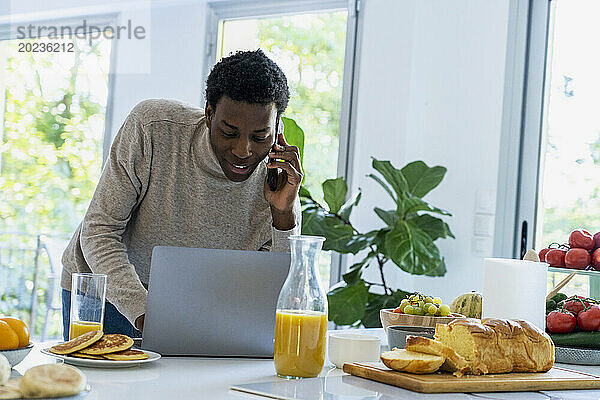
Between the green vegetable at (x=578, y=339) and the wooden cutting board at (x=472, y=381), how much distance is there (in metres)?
0.37

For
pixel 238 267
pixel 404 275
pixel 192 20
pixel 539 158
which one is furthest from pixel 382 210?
pixel 238 267

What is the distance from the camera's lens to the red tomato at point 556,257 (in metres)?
2.15

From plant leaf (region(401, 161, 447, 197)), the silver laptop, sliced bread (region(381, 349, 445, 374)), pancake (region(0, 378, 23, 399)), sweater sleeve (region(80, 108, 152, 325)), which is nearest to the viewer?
pancake (region(0, 378, 23, 399))

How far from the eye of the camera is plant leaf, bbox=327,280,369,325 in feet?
11.3

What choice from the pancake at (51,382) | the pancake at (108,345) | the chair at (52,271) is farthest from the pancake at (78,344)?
the chair at (52,271)

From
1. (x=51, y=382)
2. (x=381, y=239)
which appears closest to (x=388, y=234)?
(x=381, y=239)

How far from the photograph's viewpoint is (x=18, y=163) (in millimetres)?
4801

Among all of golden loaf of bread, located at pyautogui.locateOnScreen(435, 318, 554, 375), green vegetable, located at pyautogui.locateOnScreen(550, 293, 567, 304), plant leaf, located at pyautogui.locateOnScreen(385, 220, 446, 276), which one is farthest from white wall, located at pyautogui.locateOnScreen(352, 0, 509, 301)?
golden loaf of bread, located at pyautogui.locateOnScreen(435, 318, 554, 375)

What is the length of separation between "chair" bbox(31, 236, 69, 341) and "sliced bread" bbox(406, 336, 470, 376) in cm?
384

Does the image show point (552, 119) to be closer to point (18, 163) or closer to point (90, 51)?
point (90, 51)

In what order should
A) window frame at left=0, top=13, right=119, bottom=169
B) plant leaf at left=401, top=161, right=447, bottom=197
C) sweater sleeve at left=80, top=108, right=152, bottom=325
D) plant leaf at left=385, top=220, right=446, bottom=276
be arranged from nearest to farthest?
sweater sleeve at left=80, top=108, right=152, bottom=325 < plant leaf at left=385, top=220, right=446, bottom=276 < plant leaf at left=401, top=161, right=447, bottom=197 < window frame at left=0, top=13, right=119, bottom=169

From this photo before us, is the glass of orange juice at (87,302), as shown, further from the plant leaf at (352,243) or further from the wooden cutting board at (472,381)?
the plant leaf at (352,243)

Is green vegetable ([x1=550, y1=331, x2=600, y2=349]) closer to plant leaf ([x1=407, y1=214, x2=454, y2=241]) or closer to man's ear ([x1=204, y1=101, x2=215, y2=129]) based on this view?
man's ear ([x1=204, y1=101, x2=215, y2=129])

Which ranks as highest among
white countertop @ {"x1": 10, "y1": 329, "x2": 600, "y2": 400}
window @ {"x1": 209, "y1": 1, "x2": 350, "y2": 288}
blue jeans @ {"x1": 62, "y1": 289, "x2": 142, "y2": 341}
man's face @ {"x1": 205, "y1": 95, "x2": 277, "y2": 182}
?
window @ {"x1": 209, "y1": 1, "x2": 350, "y2": 288}
